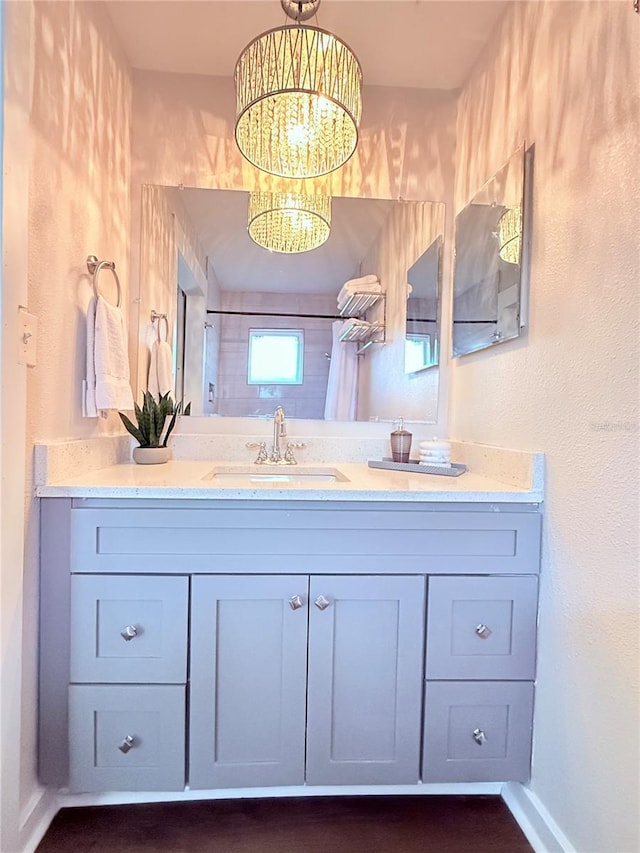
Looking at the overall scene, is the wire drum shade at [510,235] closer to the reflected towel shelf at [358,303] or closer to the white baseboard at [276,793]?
the reflected towel shelf at [358,303]

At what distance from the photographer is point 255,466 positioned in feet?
5.53

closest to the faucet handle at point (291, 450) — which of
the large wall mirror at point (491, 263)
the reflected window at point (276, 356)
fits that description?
the reflected window at point (276, 356)

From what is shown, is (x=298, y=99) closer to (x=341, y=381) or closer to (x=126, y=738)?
(x=341, y=381)

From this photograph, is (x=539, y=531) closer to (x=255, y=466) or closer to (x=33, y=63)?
(x=255, y=466)

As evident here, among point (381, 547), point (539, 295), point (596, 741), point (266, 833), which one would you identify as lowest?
point (266, 833)

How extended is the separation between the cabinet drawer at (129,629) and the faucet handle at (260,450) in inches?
25.6

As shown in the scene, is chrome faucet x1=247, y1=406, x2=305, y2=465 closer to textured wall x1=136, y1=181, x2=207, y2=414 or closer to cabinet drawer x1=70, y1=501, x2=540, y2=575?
textured wall x1=136, y1=181, x2=207, y2=414

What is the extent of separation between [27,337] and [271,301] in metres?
0.92

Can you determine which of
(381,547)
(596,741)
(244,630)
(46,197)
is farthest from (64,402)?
(596,741)

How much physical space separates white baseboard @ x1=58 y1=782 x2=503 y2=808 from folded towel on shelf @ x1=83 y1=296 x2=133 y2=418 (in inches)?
42.3

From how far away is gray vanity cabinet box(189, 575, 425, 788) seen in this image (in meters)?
1.17

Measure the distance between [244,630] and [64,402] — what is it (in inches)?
31.8

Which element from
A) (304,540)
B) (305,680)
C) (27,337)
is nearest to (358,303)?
(304,540)

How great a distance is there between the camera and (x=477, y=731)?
1214 mm
